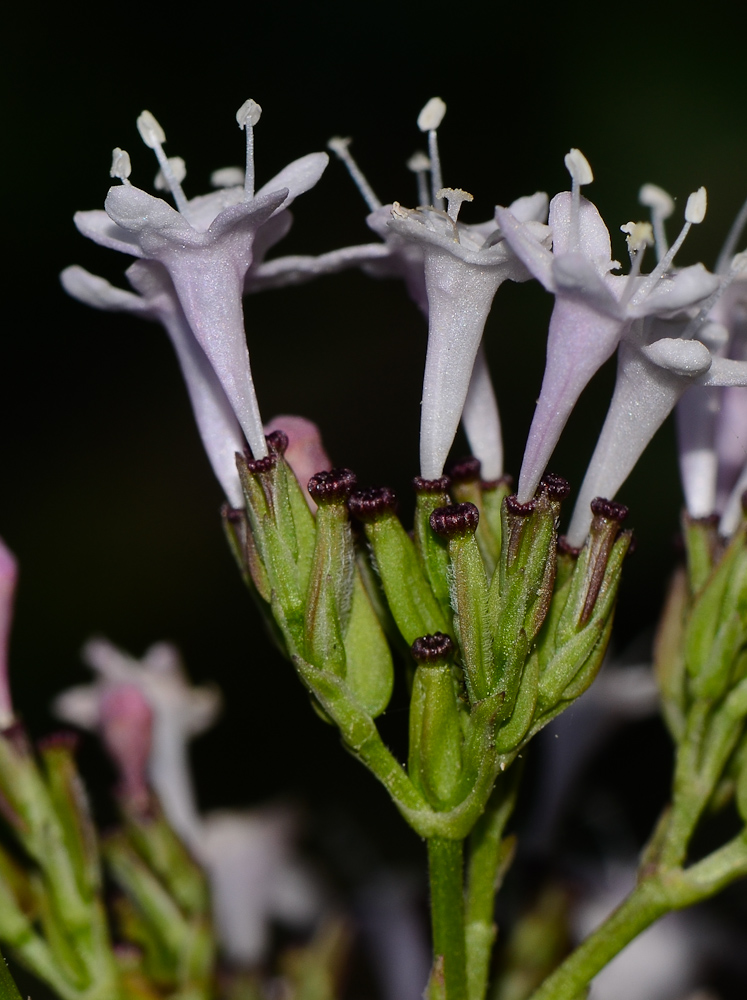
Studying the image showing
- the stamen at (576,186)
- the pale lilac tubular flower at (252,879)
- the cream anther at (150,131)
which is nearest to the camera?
the stamen at (576,186)

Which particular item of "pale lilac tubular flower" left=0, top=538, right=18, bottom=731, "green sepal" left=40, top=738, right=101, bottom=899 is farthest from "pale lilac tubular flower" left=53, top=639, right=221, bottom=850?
"green sepal" left=40, top=738, right=101, bottom=899

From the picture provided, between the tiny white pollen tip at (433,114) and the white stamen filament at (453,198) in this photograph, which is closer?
the white stamen filament at (453,198)

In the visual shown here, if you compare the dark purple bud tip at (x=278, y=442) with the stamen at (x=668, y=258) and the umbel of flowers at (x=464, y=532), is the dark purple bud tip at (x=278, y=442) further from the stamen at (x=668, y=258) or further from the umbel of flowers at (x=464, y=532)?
the stamen at (x=668, y=258)

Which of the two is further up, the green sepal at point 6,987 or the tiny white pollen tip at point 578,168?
the tiny white pollen tip at point 578,168

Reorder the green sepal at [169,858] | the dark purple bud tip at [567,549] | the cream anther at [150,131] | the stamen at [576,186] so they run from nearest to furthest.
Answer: the stamen at [576,186] → the dark purple bud tip at [567,549] → the cream anther at [150,131] → the green sepal at [169,858]

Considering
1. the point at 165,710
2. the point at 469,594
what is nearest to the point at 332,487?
the point at 469,594

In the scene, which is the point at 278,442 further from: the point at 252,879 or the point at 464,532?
the point at 252,879

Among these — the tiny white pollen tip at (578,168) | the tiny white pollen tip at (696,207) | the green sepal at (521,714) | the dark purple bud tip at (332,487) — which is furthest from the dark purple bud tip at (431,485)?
the tiny white pollen tip at (696,207)

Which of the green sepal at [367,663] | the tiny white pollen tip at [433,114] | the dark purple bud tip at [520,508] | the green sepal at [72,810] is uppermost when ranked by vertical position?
the tiny white pollen tip at [433,114]
